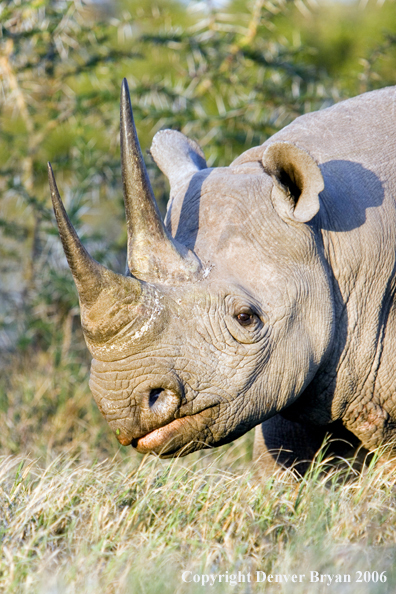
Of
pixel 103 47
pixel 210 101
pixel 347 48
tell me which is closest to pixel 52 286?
pixel 103 47

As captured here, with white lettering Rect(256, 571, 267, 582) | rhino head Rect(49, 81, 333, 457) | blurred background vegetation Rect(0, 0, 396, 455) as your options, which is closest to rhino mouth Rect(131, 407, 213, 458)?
rhino head Rect(49, 81, 333, 457)

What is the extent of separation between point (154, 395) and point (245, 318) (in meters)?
0.59

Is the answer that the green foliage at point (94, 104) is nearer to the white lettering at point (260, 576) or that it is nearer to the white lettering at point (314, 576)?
the white lettering at point (260, 576)

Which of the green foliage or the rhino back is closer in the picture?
the rhino back

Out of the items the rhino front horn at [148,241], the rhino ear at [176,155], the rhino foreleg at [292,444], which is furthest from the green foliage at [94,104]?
the rhino front horn at [148,241]

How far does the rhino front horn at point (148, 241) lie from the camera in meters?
3.77

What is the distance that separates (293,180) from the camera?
409cm

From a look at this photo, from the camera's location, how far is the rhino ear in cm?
475

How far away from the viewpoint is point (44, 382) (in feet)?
25.5

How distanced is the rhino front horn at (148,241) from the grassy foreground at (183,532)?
1.01m

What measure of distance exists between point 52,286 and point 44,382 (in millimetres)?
1220

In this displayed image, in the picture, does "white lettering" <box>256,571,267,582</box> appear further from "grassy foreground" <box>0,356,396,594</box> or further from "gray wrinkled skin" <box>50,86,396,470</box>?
"gray wrinkled skin" <box>50,86,396,470</box>

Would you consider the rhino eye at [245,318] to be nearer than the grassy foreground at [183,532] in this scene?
No

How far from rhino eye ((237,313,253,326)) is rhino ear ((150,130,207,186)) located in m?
1.15
